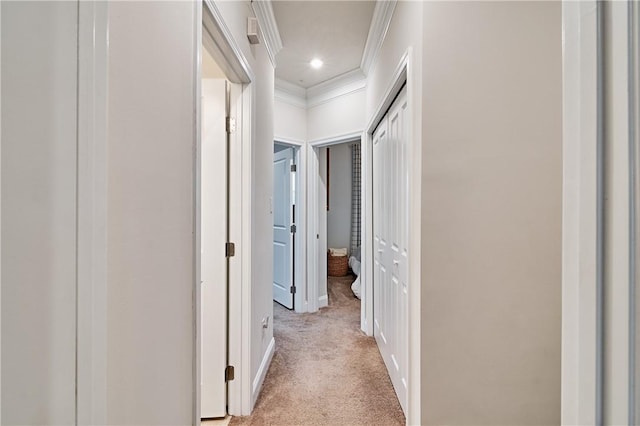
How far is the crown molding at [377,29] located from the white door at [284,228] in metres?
1.44

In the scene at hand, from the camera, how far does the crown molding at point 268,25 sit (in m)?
2.10

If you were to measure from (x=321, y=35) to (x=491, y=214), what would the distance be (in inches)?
80.2

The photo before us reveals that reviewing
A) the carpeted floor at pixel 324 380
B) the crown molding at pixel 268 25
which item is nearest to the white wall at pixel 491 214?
the carpeted floor at pixel 324 380

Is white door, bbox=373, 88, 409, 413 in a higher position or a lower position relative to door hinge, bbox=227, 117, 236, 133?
lower

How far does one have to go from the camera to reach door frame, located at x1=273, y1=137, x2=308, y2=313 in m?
3.80

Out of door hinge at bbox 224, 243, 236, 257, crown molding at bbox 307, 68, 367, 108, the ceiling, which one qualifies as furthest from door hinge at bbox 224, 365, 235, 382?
crown molding at bbox 307, 68, 367, 108

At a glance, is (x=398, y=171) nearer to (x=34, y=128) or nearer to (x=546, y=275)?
(x=546, y=275)

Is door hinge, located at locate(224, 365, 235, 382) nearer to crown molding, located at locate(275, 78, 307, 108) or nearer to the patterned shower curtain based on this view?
crown molding, located at locate(275, 78, 307, 108)

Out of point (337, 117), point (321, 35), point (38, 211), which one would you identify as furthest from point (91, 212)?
point (337, 117)

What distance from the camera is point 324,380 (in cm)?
234

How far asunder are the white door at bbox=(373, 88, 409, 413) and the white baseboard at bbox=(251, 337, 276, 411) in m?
0.91

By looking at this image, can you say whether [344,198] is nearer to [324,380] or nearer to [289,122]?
[289,122]

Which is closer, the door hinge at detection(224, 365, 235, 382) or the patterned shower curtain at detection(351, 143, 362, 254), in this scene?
the door hinge at detection(224, 365, 235, 382)

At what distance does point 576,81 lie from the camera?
40 centimetres
